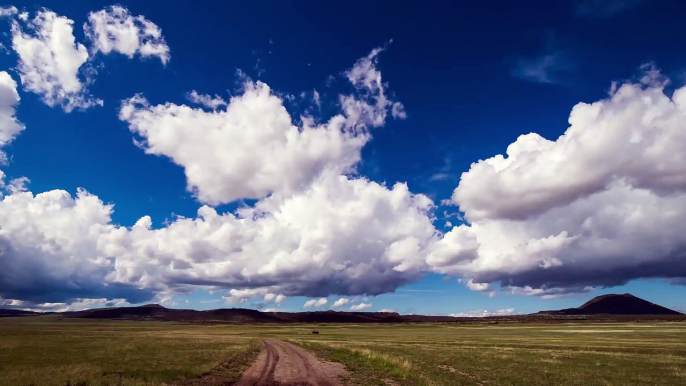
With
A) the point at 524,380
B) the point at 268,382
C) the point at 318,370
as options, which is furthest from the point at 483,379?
the point at 268,382

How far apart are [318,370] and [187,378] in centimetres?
937

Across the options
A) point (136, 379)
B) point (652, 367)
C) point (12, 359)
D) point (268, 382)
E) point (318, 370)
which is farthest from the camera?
point (12, 359)

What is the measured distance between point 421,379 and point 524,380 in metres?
8.33

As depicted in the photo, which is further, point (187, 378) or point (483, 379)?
point (483, 379)

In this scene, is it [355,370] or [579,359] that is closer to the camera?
[355,370]

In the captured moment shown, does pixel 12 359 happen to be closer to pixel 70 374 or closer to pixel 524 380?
pixel 70 374

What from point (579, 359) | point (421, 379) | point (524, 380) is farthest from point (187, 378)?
point (579, 359)

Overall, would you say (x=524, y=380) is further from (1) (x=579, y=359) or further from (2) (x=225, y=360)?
(2) (x=225, y=360)

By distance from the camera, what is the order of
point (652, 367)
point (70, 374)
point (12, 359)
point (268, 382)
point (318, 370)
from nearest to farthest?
point (268, 382)
point (70, 374)
point (318, 370)
point (652, 367)
point (12, 359)

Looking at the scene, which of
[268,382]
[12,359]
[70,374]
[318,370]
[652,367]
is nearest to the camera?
[268,382]

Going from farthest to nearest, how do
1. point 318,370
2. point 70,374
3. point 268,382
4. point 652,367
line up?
point 652,367
point 318,370
point 70,374
point 268,382

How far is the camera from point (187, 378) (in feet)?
86.0

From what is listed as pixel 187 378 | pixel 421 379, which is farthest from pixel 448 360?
pixel 187 378

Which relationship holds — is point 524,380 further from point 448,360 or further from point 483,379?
point 448,360
